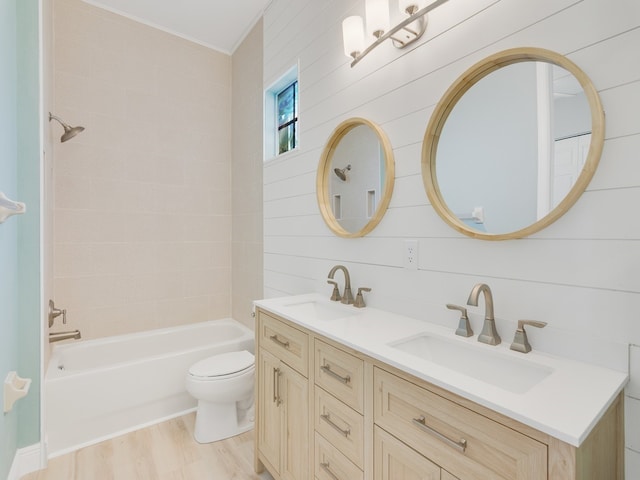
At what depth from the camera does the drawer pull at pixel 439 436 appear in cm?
75

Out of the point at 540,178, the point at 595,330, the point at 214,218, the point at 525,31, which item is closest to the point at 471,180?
the point at 540,178

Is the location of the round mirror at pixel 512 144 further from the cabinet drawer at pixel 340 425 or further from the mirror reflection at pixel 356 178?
the cabinet drawer at pixel 340 425

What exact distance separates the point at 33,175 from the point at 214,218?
4.98 ft

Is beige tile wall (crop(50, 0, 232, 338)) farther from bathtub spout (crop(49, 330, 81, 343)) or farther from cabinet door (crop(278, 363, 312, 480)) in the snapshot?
cabinet door (crop(278, 363, 312, 480))

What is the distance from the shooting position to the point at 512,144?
3.49ft

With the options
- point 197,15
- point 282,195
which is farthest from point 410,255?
point 197,15

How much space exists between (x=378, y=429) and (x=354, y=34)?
163 cm

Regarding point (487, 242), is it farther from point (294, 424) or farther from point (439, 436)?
point (294, 424)

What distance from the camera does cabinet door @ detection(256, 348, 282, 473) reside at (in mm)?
1501

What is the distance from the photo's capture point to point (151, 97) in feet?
9.10

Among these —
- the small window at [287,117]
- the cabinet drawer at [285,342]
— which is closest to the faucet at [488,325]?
the cabinet drawer at [285,342]

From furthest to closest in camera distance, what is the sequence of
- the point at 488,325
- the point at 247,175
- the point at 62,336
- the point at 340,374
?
the point at 247,175, the point at 62,336, the point at 340,374, the point at 488,325

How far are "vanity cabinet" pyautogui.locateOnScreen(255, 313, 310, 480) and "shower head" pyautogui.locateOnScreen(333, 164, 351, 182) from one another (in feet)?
2.76

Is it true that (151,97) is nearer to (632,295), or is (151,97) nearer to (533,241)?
(533,241)
